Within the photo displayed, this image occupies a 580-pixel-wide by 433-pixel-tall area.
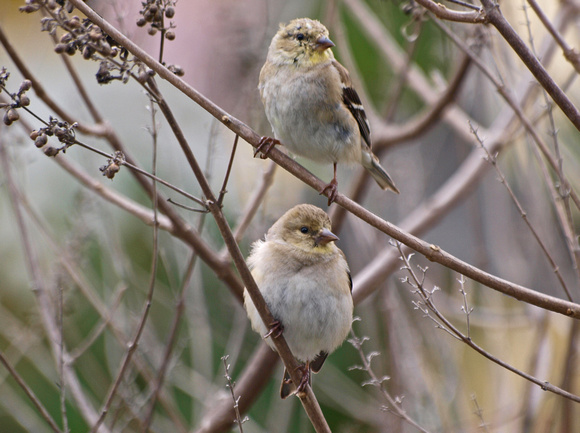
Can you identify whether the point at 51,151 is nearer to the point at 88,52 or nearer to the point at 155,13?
the point at 88,52

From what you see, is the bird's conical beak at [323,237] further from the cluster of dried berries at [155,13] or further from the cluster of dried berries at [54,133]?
the cluster of dried berries at [54,133]

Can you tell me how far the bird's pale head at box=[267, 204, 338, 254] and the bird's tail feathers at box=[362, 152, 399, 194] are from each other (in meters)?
0.39

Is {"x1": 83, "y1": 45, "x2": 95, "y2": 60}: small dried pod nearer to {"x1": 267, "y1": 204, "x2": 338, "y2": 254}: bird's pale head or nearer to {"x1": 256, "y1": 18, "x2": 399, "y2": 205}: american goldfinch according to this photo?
{"x1": 256, "y1": 18, "x2": 399, "y2": 205}: american goldfinch

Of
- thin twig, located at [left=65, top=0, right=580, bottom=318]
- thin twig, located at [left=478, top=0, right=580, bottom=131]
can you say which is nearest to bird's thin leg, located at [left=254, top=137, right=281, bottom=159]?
thin twig, located at [left=65, top=0, right=580, bottom=318]

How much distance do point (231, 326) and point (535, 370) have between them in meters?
2.41

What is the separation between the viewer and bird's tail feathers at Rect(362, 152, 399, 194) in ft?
12.3

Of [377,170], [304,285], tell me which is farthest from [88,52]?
[377,170]

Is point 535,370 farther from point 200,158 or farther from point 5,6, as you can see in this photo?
point 5,6

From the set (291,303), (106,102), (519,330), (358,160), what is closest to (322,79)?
(358,160)

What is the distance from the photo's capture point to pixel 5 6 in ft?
19.7

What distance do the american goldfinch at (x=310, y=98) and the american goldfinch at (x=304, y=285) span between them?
39 centimetres

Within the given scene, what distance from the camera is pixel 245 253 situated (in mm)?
4875

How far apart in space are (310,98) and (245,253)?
174 cm

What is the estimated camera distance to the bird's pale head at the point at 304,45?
3537mm
